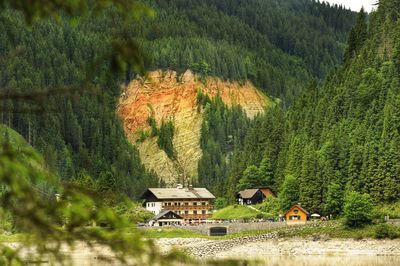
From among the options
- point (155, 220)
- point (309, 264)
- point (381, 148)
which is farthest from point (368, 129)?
point (309, 264)

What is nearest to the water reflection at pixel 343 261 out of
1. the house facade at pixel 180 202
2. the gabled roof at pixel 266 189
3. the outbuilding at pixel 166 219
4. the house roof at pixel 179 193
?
the outbuilding at pixel 166 219

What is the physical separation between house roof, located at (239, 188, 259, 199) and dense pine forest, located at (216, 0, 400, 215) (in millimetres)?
4308

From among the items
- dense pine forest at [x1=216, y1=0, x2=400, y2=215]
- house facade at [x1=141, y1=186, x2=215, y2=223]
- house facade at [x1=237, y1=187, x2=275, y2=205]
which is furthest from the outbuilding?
dense pine forest at [x1=216, y1=0, x2=400, y2=215]

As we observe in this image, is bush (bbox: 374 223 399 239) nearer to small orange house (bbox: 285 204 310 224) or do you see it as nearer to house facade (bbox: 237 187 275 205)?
small orange house (bbox: 285 204 310 224)

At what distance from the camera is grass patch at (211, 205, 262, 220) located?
145 m

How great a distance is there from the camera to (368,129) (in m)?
133

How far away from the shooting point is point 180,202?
16962 centimetres

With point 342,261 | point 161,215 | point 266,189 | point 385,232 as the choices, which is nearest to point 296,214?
point 385,232

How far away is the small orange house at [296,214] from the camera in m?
126

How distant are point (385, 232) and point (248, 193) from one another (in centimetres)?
5344

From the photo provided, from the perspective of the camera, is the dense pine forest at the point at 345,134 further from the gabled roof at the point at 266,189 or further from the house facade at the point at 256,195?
the house facade at the point at 256,195

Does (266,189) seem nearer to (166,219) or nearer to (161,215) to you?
(166,219)

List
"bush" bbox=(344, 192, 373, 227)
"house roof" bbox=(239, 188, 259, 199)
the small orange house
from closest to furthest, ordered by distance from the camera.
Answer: "bush" bbox=(344, 192, 373, 227)
the small orange house
"house roof" bbox=(239, 188, 259, 199)

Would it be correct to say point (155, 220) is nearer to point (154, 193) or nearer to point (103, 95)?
point (154, 193)
